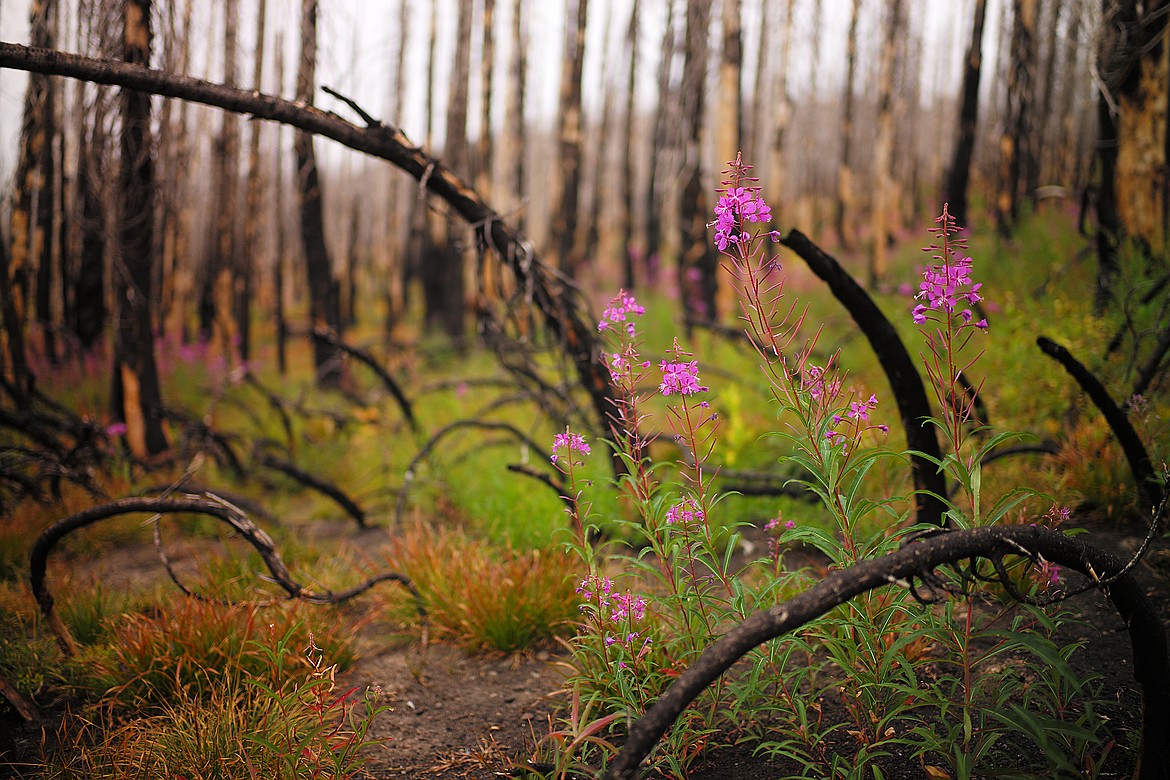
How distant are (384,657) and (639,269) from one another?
50.3 ft

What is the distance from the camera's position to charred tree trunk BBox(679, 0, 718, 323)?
8.27 metres

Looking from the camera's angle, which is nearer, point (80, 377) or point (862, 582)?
point (862, 582)

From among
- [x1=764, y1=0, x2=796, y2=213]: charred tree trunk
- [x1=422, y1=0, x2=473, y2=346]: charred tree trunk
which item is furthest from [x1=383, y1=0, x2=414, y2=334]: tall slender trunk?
[x1=764, y1=0, x2=796, y2=213]: charred tree trunk

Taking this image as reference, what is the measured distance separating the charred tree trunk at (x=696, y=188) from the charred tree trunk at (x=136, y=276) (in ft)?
18.4

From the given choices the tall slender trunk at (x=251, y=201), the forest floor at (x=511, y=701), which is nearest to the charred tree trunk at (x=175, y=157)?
the tall slender trunk at (x=251, y=201)

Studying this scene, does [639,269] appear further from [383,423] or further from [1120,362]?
[1120,362]

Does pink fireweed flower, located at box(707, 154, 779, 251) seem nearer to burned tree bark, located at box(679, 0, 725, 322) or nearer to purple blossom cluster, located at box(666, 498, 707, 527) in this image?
purple blossom cluster, located at box(666, 498, 707, 527)

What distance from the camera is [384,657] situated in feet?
10.3

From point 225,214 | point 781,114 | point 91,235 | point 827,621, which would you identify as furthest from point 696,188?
point 827,621

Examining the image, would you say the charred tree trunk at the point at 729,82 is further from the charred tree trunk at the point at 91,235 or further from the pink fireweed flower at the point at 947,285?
the pink fireweed flower at the point at 947,285

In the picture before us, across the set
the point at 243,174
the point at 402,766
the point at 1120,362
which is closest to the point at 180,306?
the point at 243,174

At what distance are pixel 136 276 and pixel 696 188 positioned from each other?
6.66m

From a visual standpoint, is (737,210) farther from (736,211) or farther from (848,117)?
(848,117)

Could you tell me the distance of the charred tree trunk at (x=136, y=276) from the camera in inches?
185
